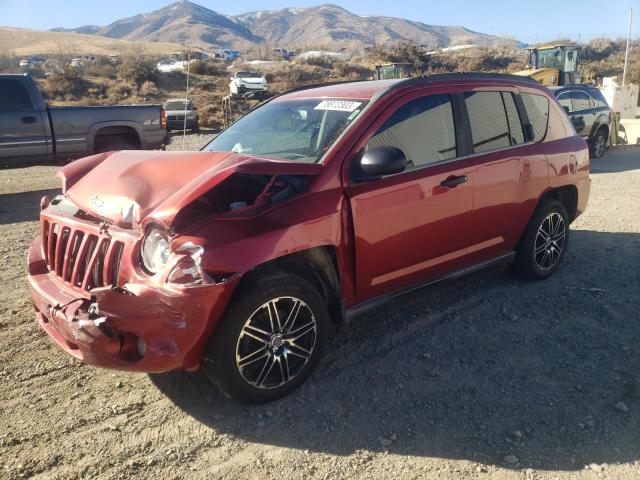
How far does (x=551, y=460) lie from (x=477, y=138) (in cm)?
245

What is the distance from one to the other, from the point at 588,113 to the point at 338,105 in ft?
40.2

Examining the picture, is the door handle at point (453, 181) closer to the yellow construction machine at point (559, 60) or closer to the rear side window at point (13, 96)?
the rear side window at point (13, 96)

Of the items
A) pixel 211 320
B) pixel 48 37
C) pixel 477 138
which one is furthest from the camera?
pixel 48 37

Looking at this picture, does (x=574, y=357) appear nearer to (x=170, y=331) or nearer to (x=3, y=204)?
(x=170, y=331)

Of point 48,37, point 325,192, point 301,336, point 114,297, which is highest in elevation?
point 48,37

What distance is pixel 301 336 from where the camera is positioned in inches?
134

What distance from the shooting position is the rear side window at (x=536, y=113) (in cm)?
495

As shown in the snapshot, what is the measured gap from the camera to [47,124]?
9.89m

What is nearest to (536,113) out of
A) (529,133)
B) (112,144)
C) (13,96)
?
(529,133)

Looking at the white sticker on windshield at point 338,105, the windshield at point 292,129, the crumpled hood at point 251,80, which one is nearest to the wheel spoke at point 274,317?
the windshield at point 292,129

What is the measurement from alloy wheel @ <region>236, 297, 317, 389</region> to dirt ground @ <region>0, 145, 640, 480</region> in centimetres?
19

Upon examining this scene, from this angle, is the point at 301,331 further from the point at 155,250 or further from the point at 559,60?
the point at 559,60

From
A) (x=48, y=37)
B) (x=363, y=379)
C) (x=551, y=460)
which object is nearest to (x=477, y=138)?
(x=363, y=379)

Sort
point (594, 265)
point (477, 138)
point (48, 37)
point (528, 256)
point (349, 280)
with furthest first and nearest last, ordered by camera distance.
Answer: point (48, 37), point (594, 265), point (528, 256), point (477, 138), point (349, 280)
